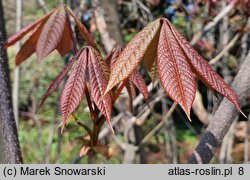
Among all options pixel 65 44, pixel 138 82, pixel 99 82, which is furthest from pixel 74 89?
pixel 65 44

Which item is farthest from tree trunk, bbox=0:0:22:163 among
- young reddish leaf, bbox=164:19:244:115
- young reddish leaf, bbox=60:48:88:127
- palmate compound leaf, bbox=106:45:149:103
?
young reddish leaf, bbox=164:19:244:115

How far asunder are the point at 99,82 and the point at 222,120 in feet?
1.00

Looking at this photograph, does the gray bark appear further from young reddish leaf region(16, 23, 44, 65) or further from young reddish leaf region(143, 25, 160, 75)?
young reddish leaf region(16, 23, 44, 65)

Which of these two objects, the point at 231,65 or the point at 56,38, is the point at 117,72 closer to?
the point at 56,38

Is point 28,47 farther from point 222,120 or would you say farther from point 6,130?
point 222,120

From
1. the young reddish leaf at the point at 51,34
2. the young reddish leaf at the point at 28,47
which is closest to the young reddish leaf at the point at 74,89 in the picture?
the young reddish leaf at the point at 51,34

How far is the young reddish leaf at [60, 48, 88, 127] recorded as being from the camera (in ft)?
2.22

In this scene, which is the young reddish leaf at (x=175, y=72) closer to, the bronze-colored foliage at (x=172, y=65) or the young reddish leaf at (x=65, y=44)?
the bronze-colored foliage at (x=172, y=65)

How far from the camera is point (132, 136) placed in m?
2.12

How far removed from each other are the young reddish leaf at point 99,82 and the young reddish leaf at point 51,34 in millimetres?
139

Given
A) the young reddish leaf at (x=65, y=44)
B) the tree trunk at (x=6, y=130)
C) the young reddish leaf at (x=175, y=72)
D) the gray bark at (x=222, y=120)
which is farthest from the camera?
the young reddish leaf at (x=65, y=44)

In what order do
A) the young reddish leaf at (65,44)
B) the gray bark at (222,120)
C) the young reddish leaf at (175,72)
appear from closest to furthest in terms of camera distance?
1. the young reddish leaf at (175,72)
2. the gray bark at (222,120)
3. the young reddish leaf at (65,44)

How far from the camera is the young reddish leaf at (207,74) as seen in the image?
2.05ft

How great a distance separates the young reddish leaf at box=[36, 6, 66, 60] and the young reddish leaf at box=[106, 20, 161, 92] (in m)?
0.26
